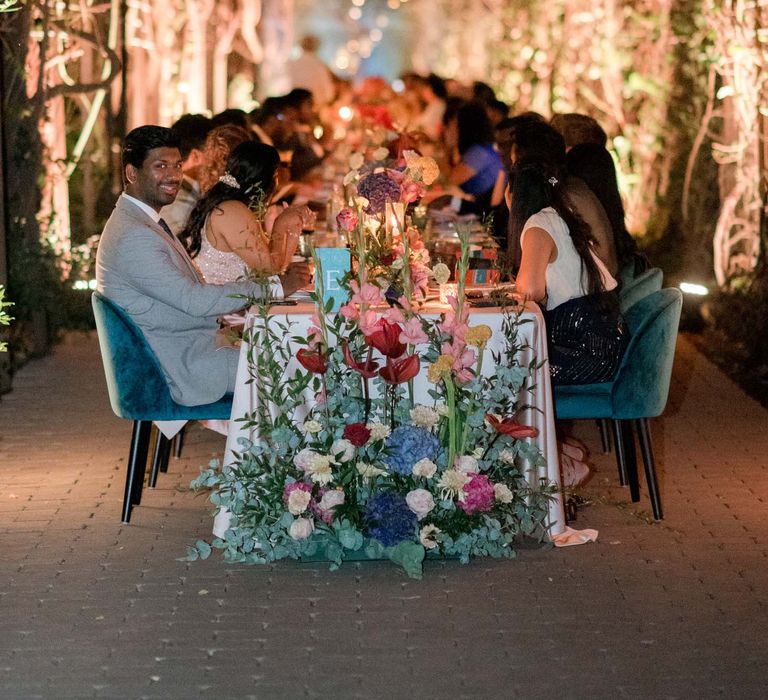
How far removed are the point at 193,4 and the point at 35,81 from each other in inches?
243

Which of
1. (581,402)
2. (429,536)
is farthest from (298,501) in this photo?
(581,402)

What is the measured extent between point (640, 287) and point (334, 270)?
5.22ft

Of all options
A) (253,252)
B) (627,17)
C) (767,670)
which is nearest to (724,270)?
(627,17)

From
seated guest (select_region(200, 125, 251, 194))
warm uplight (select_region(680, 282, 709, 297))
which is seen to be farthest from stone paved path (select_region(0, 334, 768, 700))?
warm uplight (select_region(680, 282, 709, 297))

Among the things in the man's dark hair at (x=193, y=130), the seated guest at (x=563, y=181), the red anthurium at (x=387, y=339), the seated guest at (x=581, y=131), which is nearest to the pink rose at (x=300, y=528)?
the red anthurium at (x=387, y=339)

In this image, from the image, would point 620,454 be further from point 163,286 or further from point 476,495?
point 163,286

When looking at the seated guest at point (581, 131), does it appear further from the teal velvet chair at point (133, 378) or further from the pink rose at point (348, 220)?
the teal velvet chair at point (133, 378)

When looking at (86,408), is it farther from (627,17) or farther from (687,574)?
(627,17)

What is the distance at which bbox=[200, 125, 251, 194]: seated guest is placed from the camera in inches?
255

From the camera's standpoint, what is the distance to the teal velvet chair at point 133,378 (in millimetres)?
4980

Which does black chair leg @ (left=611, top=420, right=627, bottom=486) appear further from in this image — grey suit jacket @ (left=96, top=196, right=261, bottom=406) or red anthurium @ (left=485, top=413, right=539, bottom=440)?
grey suit jacket @ (left=96, top=196, right=261, bottom=406)

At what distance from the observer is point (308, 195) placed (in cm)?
991

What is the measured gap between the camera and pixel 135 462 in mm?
5156

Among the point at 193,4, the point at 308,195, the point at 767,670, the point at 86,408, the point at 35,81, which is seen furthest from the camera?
the point at 193,4
